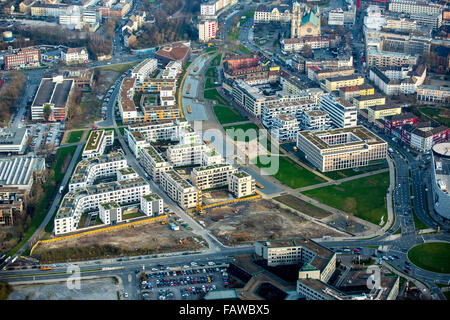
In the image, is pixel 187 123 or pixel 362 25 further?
pixel 362 25

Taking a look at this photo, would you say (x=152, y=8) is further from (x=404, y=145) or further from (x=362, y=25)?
(x=404, y=145)

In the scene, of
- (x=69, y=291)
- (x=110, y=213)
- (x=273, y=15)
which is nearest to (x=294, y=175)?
(x=110, y=213)

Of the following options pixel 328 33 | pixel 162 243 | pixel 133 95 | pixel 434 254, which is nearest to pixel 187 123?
pixel 133 95

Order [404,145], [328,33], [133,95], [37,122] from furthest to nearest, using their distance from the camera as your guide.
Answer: [328,33] → [133,95] → [37,122] → [404,145]

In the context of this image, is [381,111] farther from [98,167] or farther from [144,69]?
[98,167]

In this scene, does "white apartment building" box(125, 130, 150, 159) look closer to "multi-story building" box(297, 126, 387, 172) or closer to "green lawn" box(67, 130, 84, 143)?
"green lawn" box(67, 130, 84, 143)

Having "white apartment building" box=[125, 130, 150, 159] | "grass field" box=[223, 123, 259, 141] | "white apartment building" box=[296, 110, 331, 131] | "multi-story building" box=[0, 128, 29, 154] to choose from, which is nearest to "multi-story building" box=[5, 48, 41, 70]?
Result: "multi-story building" box=[0, 128, 29, 154]
